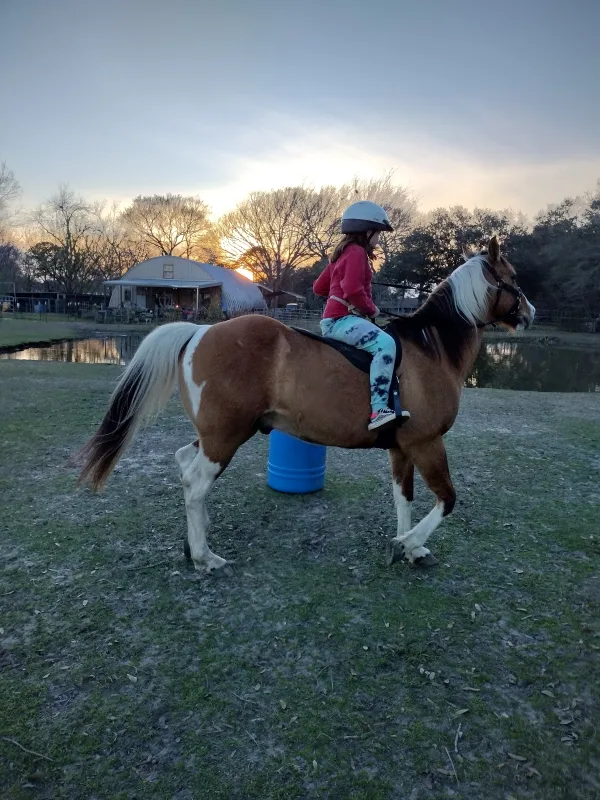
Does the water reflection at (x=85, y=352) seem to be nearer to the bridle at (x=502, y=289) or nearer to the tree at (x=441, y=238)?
the bridle at (x=502, y=289)

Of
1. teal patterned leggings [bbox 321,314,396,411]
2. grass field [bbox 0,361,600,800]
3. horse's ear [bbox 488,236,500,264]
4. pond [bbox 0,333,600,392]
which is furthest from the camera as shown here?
pond [bbox 0,333,600,392]

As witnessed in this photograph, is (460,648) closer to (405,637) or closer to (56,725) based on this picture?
(405,637)

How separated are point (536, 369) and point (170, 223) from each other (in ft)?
153

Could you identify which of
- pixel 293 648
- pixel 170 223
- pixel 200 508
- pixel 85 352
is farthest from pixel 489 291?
pixel 170 223

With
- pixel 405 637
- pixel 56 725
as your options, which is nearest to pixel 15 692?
pixel 56 725

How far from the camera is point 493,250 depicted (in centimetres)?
383

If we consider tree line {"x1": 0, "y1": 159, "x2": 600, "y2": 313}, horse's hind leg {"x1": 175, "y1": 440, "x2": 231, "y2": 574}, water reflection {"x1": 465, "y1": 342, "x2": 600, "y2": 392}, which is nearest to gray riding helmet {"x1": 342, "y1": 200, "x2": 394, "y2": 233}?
horse's hind leg {"x1": 175, "y1": 440, "x2": 231, "y2": 574}

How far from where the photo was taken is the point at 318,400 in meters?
3.45

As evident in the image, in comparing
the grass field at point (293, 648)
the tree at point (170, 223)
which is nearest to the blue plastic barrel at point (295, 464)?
the grass field at point (293, 648)

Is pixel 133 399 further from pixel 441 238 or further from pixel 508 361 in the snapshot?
pixel 441 238

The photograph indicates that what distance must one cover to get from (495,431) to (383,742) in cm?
649

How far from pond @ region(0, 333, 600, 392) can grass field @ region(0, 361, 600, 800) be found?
10790 millimetres

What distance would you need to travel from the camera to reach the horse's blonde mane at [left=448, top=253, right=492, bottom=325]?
3777 mm

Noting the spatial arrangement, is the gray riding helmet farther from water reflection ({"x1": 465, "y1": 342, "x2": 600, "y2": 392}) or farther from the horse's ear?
water reflection ({"x1": 465, "y1": 342, "x2": 600, "y2": 392})
